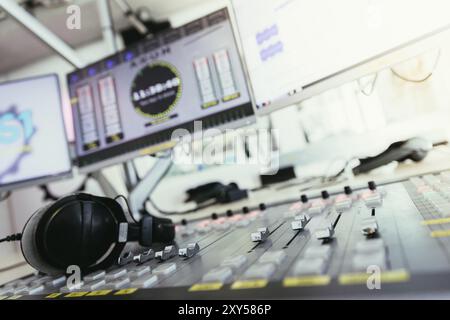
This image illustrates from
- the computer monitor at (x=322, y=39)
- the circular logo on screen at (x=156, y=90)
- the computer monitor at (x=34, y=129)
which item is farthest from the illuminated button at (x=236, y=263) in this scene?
the computer monitor at (x=34, y=129)

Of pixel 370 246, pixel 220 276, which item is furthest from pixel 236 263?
pixel 370 246

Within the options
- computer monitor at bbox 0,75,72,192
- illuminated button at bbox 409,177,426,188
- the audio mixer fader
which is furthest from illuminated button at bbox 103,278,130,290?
computer monitor at bbox 0,75,72,192

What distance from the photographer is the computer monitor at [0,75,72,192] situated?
3.26 ft

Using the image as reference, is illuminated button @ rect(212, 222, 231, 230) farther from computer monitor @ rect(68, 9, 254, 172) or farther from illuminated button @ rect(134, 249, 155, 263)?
computer monitor @ rect(68, 9, 254, 172)

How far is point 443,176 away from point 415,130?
32.9 inches

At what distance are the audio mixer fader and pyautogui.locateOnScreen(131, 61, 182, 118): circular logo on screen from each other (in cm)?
49

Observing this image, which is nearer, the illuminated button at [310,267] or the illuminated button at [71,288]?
the illuminated button at [310,267]

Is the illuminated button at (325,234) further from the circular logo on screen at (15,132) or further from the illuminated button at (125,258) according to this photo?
the circular logo on screen at (15,132)

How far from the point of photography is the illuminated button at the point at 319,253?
0.27m

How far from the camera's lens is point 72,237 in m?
0.46

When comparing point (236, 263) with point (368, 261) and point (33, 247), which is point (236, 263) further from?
point (33, 247)

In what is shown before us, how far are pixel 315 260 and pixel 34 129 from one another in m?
1.08

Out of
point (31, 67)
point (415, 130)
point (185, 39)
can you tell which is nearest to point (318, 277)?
point (185, 39)

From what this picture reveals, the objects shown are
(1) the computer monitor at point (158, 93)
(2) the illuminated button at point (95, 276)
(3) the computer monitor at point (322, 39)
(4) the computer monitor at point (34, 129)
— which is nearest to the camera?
(2) the illuminated button at point (95, 276)
